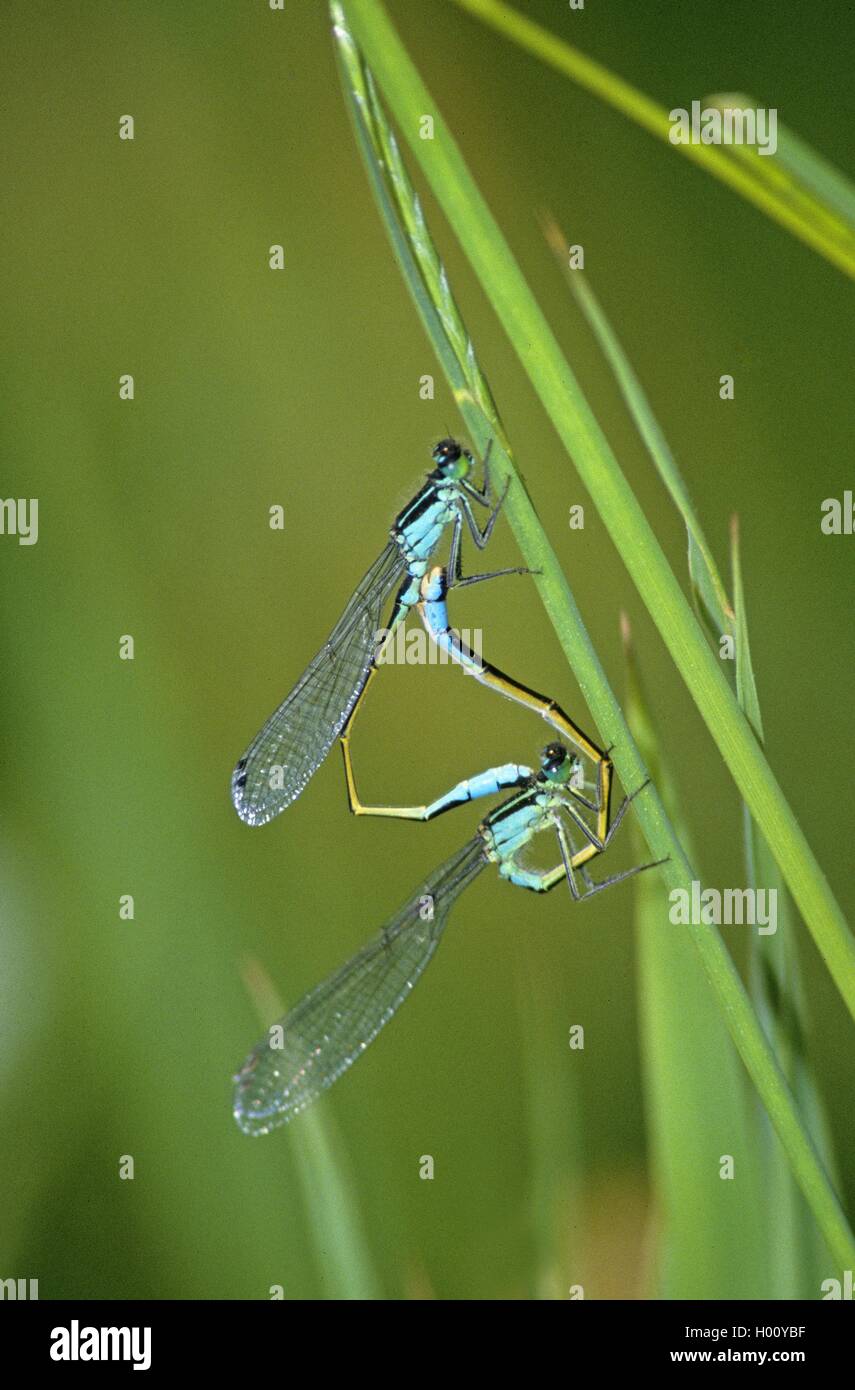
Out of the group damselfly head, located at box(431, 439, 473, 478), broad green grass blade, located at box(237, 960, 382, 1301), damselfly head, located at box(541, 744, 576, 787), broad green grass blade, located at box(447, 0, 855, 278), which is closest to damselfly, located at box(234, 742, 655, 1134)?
damselfly head, located at box(541, 744, 576, 787)

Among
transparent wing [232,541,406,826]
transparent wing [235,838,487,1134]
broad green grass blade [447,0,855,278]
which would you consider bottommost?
transparent wing [235,838,487,1134]

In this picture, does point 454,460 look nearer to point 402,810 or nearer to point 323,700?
point 323,700

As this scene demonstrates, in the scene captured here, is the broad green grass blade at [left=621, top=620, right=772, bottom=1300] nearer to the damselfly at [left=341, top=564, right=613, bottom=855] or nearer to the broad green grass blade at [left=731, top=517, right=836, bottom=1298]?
the broad green grass blade at [left=731, top=517, right=836, bottom=1298]

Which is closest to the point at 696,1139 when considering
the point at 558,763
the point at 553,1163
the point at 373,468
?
the point at 553,1163

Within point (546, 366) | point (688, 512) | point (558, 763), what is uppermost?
point (546, 366)

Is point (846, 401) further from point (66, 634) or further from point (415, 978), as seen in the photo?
point (66, 634)

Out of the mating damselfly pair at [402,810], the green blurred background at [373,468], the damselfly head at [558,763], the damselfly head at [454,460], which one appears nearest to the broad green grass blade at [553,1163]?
the mating damselfly pair at [402,810]

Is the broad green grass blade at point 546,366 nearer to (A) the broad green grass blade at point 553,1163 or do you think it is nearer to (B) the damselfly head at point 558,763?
(A) the broad green grass blade at point 553,1163
